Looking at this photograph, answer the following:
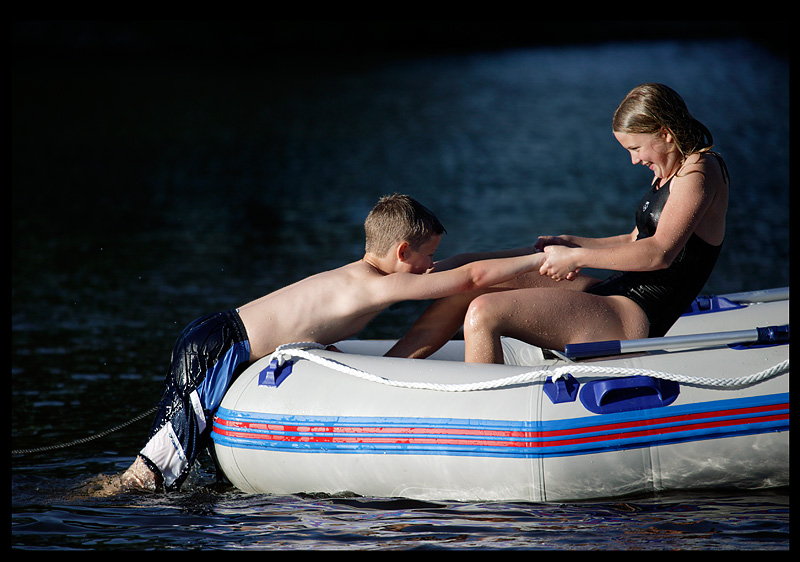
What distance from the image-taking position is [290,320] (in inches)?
175

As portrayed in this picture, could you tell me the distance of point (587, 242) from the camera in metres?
4.84

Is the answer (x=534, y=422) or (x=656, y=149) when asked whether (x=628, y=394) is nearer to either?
(x=534, y=422)

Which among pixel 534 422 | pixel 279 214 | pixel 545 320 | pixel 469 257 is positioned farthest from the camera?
pixel 279 214

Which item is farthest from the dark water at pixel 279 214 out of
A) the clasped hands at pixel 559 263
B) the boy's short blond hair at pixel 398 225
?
the boy's short blond hair at pixel 398 225

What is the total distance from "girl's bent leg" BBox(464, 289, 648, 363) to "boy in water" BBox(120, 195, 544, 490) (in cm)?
16

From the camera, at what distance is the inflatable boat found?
3.97 meters

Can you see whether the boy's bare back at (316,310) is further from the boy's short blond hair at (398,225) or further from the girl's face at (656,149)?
the girl's face at (656,149)

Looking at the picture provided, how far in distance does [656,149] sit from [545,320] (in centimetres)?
90

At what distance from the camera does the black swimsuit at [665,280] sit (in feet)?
14.1

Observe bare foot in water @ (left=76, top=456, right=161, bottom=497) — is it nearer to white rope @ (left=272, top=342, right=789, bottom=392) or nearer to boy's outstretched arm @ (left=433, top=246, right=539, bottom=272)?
white rope @ (left=272, top=342, right=789, bottom=392)

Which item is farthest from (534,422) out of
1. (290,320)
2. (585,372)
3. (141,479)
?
(141,479)

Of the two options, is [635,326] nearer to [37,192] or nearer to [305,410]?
[305,410]

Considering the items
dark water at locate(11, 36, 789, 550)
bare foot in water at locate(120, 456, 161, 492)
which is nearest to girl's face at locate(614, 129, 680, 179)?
dark water at locate(11, 36, 789, 550)

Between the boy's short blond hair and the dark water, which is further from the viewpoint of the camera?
the boy's short blond hair
